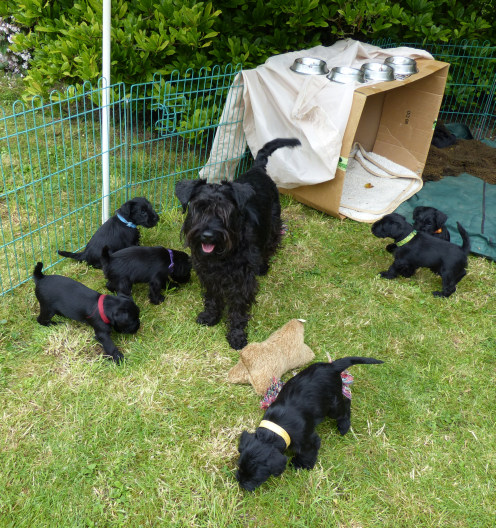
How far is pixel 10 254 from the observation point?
464cm

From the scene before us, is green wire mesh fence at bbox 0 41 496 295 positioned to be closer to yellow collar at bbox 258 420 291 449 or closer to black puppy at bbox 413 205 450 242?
black puppy at bbox 413 205 450 242

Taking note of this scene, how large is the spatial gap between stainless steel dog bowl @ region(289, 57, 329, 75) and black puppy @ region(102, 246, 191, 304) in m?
2.64

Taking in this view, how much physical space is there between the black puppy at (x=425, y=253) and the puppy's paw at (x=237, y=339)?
5.94 feet

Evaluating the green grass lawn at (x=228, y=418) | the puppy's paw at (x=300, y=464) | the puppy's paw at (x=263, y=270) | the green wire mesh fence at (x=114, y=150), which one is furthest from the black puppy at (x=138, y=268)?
the puppy's paw at (x=300, y=464)

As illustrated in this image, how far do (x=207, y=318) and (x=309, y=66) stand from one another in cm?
312

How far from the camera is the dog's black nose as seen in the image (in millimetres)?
3248

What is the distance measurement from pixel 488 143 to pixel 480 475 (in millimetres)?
6243

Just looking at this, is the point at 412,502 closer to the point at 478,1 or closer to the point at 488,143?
the point at 488,143

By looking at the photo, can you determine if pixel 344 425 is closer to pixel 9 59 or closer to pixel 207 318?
pixel 207 318

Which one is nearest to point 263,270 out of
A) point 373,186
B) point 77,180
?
point 373,186

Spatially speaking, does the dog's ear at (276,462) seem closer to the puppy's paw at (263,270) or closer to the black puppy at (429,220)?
the puppy's paw at (263,270)

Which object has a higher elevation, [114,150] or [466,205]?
[114,150]

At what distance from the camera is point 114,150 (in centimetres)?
474

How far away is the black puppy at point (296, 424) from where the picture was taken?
2645 mm
